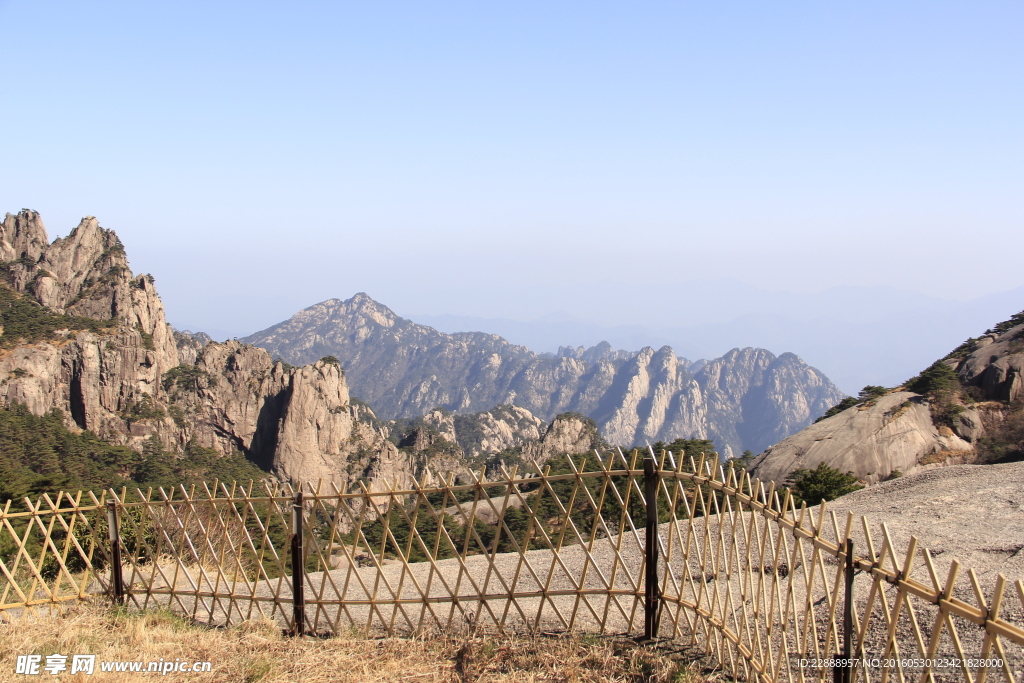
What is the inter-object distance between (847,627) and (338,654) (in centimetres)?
529

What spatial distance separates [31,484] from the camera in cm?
3131

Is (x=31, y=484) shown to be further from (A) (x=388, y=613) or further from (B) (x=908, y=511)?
(B) (x=908, y=511)

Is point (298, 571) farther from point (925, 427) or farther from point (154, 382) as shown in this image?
point (154, 382)

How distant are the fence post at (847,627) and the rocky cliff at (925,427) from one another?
21774mm

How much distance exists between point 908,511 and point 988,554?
3.06 meters

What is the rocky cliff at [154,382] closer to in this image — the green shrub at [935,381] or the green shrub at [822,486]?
the green shrub at [935,381]

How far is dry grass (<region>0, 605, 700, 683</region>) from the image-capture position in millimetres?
6641

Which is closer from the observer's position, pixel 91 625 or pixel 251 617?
pixel 91 625

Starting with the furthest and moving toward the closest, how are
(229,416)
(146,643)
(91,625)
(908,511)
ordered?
(229,416) → (908,511) → (91,625) → (146,643)

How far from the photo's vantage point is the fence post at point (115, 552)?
9641 millimetres

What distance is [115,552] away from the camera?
9664mm

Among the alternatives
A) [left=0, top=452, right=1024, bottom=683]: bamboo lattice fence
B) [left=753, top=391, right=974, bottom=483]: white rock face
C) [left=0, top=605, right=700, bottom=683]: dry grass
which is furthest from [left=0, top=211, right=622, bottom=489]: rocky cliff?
[left=0, top=605, right=700, bottom=683]: dry grass

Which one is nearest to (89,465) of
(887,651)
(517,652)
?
→ (517,652)

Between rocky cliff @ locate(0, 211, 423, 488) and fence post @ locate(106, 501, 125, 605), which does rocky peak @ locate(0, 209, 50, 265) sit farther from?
fence post @ locate(106, 501, 125, 605)
